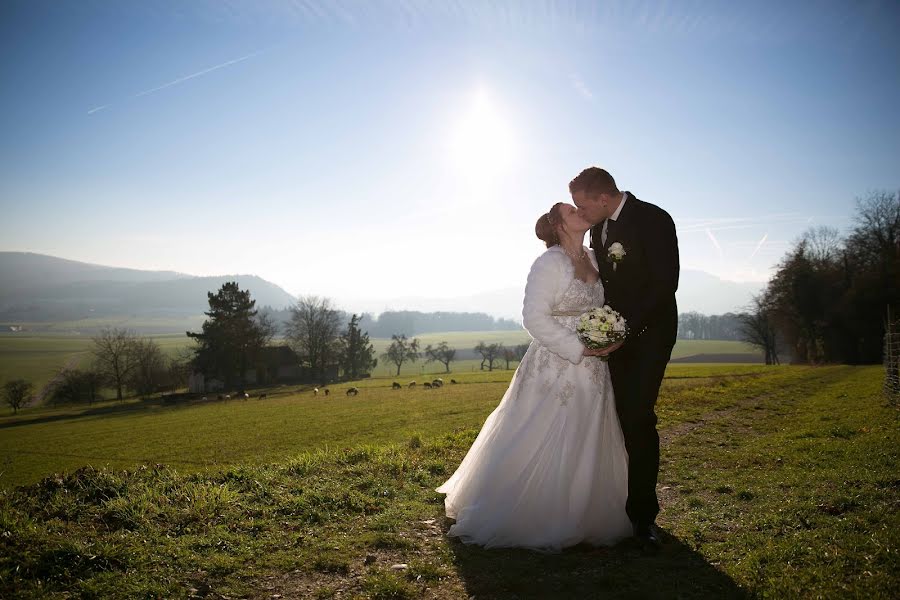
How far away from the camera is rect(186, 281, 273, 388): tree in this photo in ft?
213

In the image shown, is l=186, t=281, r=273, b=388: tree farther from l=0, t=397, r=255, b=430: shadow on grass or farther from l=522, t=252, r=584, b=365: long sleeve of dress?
l=522, t=252, r=584, b=365: long sleeve of dress

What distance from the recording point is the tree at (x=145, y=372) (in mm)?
72625

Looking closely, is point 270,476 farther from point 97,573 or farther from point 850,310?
point 850,310

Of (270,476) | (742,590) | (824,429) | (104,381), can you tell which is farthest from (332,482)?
(104,381)

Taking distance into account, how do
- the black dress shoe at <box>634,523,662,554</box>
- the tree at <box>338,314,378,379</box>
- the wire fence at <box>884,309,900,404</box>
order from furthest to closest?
the tree at <box>338,314,378,379</box>, the wire fence at <box>884,309,900,404</box>, the black dress shoe at <box>634,523,662,554</box>

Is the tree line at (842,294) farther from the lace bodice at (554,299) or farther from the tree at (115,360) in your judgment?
the tree at (115,360)

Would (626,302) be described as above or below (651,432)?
above

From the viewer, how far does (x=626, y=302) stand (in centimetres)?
504

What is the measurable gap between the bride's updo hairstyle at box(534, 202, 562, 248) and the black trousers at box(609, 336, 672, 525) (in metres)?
1.51

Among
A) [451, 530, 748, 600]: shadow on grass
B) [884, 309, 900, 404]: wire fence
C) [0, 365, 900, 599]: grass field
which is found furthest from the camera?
[884, 309, 900, 404]: wire fence

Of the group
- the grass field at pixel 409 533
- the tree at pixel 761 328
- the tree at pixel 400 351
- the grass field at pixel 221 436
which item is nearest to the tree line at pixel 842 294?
the tree at pixel 761 328

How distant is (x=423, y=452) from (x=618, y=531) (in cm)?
505

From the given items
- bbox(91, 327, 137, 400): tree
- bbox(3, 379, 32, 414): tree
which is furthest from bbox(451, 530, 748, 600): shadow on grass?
bbox(3, 379, 32, 414): tree

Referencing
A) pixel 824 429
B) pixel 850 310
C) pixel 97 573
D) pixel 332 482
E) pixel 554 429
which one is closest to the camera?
pixel 97 573
